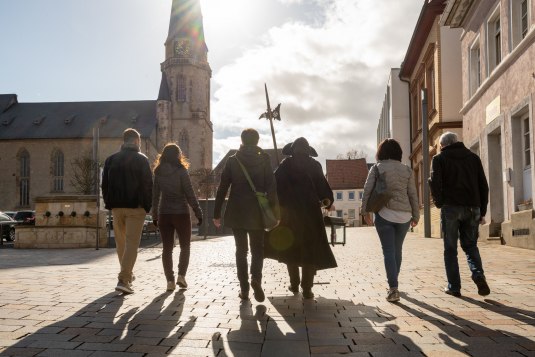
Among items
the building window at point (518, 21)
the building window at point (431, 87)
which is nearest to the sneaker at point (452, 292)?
the building window at point (518, 21)

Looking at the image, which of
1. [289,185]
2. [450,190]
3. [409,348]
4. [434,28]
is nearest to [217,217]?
[289,185]

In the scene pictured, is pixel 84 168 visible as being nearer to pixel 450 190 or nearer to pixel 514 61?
pixel 514 61

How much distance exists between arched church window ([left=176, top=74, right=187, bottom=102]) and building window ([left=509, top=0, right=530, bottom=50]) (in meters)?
63.0

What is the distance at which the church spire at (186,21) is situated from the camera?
73312 millimetres

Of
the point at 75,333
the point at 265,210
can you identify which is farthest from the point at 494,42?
the point at 75,333

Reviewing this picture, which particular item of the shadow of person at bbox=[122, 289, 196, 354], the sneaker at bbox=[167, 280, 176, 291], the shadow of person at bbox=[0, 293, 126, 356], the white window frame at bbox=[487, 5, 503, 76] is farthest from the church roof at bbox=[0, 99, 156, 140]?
the shadow of person at bbox=[0, 293, 126, 356]

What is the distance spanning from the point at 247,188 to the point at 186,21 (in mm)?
70374

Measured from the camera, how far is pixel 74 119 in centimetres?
7650

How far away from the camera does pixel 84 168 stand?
56188 mm

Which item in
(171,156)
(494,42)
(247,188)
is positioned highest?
(494,42)

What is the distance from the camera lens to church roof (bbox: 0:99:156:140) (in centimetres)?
7388

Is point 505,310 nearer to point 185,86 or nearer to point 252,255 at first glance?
point 252,255

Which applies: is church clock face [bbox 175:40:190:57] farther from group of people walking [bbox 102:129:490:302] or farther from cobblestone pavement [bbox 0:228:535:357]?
group of people walking [bbox 102:129:490:302]

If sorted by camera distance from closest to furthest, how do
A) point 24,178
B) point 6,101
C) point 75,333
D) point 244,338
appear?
point 244,338 < point 75,333 < point 24,178 < point 6,101
